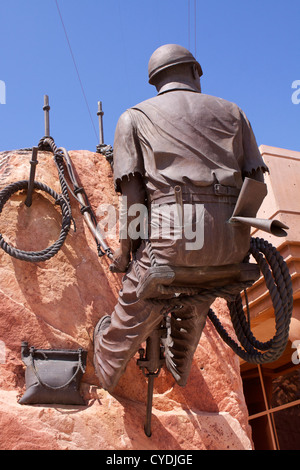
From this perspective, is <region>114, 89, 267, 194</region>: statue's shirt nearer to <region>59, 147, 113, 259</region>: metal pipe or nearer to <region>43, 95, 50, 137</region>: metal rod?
<region>59, 147, 113, 259</region>: metal pipe

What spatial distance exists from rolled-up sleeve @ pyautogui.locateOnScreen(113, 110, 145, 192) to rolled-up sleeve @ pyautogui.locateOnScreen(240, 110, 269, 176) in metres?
0.55

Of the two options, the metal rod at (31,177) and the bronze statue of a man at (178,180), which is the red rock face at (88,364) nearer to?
the metal rod at (31,177)

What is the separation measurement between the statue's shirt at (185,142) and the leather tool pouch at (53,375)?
3.76 feet

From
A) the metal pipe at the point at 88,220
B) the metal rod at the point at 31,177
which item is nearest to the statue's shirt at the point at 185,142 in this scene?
the metal pipe at the point at 88,220

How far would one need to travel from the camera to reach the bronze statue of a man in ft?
7.57

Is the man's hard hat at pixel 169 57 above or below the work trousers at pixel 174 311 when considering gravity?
above

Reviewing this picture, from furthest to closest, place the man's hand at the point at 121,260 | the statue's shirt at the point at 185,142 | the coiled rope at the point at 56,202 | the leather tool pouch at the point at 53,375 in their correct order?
the coiled rope at the point at 56,202 → the leather tool pouch at the point at 53,375 → the man's hand at the point at 121,260 → the statue's shirt at the point at 185,142

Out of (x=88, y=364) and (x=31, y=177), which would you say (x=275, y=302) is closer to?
(x=88, y=364)

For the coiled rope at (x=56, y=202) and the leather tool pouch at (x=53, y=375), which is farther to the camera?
the coiled rope at (x=56, y=202)

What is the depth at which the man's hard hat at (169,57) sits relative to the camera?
2732 millimetres

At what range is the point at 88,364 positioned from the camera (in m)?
3.17

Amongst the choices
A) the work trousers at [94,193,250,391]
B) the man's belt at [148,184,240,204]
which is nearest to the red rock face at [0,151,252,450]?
the work trousers at [94,193,250,391]

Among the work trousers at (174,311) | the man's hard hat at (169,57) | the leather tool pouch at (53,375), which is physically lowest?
Answer: the leather tool pouch at (53,375)
